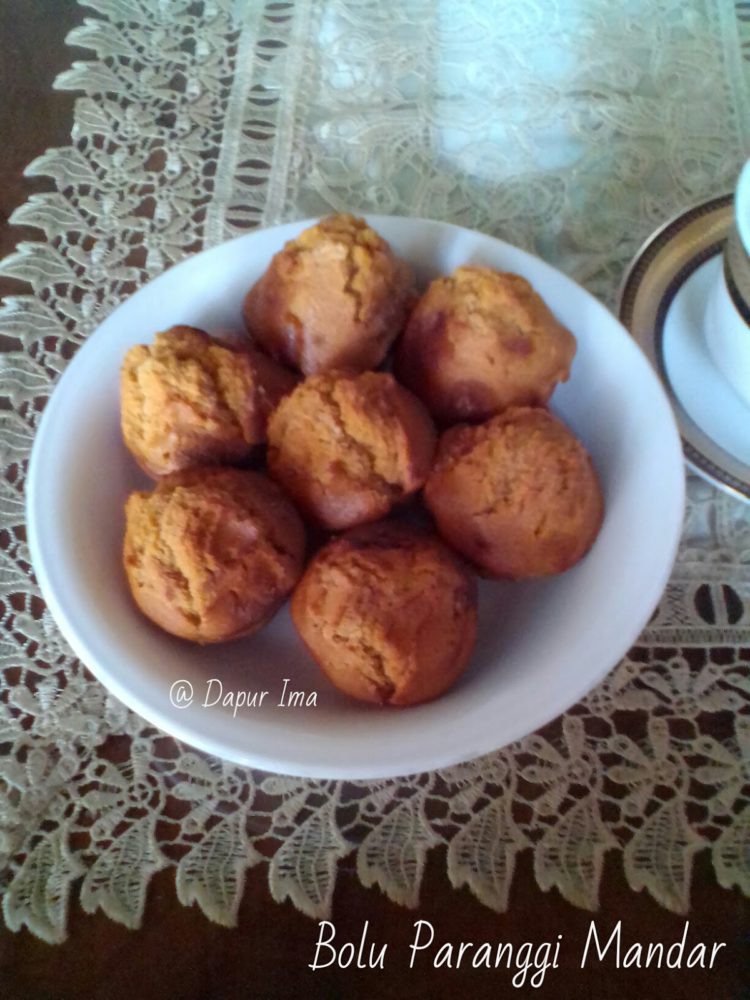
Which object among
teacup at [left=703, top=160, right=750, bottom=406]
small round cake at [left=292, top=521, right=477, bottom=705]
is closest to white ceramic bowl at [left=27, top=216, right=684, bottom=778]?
small round cake at [left=292, top=521, right=477, bottom=705]

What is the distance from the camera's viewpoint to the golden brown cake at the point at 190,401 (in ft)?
2.52

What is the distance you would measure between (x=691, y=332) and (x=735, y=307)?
0.12 metres

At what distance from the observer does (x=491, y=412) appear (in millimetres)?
822

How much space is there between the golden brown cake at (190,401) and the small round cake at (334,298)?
2.3 inches

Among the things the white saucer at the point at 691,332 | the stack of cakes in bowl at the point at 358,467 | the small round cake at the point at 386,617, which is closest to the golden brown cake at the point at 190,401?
the stack of cakes in bowl at the point at 358,467

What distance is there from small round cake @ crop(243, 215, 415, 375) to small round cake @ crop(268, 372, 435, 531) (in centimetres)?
7

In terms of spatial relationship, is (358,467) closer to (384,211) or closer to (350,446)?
(350,446)

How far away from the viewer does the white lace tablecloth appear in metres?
0.74

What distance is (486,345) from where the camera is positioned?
787 millimetres

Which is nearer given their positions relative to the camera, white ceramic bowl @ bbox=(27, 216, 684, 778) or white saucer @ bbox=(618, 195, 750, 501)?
white ceramic bowl @ bbox=(27, 216, 684, 778)

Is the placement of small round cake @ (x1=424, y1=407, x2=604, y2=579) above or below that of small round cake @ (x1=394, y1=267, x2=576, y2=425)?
below

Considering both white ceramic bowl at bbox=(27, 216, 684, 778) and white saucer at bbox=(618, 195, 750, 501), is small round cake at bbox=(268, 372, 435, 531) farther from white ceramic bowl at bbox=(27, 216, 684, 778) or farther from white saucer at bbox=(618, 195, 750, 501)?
white saucer at bbox=(618, 195, 750, 501)

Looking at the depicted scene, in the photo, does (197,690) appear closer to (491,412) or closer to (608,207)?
(491,412)

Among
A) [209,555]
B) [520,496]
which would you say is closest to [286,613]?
[209,555]
